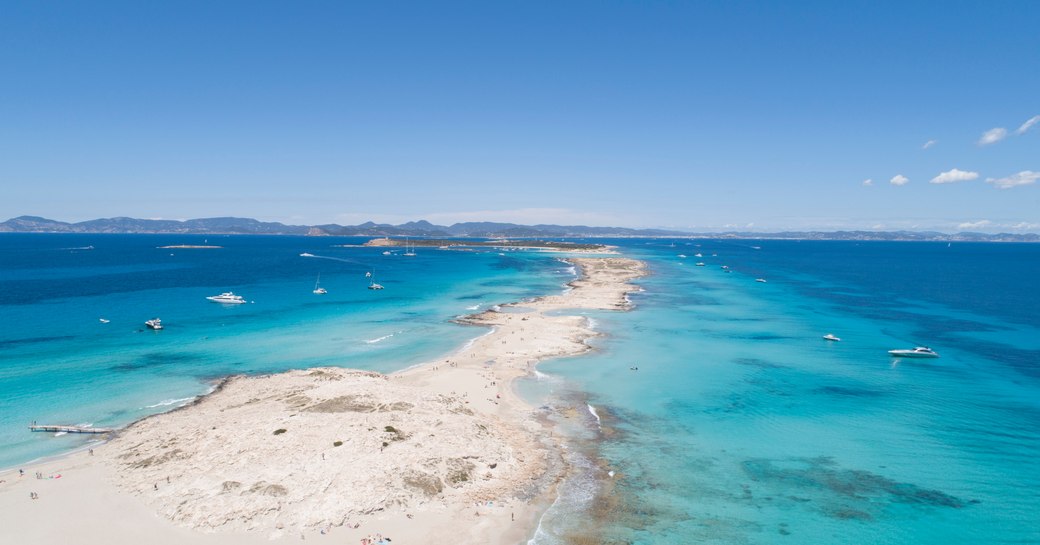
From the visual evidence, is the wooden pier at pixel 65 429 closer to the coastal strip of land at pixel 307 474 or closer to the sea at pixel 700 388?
the sea at pixel 700 388

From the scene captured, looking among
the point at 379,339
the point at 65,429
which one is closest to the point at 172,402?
the point at 65,429

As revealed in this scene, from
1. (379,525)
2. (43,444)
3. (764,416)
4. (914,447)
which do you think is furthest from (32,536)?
(914,447)

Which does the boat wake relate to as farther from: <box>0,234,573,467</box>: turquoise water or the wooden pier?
the wooden pier

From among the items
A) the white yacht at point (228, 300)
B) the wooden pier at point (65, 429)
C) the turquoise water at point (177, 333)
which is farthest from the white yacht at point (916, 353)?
the white yacht at point (228, 300)

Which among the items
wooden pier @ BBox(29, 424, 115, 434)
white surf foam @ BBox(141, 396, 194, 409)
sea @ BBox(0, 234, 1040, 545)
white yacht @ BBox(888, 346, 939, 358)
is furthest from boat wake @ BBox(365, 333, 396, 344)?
white yacht @ BBox(888, 346, 939, 358)

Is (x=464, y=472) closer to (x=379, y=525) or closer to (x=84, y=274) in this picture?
(x=379, y=525)

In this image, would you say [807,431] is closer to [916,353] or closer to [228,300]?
[916,353]
